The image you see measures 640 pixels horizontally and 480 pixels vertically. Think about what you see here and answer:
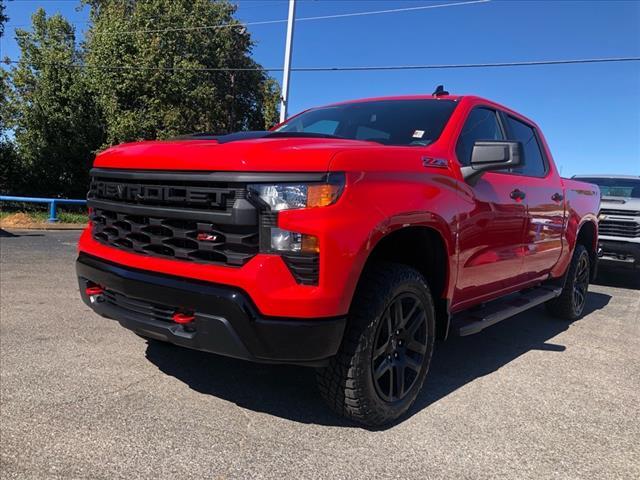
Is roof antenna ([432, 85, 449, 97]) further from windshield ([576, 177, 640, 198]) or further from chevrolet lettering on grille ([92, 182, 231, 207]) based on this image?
windshield ([576, 177, 640, 198])

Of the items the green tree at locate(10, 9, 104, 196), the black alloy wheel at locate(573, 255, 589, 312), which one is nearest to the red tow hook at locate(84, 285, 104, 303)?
the black alloy wheel at locate(573, 255, 589, 312)

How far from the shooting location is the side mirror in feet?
10.5

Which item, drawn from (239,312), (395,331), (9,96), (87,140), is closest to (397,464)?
(395,331)

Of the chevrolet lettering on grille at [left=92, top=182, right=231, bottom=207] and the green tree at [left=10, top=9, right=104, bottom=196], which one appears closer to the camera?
the chevrolet lettering on grille at [left=92, top=182, right=231, bottom=207]

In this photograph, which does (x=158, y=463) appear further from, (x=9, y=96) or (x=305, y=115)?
(x=9, y=96)

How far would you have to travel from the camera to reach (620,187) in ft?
30.5

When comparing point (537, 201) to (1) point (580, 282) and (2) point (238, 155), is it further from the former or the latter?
(2) point (238, 155)

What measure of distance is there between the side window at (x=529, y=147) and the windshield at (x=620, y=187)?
4.95 meters

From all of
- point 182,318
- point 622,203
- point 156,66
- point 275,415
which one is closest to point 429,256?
point 275,415

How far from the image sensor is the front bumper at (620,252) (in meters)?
8.09

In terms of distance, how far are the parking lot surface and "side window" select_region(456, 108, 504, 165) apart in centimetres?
160

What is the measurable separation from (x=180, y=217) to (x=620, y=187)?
899cm

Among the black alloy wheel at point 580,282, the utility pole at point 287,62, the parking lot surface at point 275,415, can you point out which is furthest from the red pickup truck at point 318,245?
the utility pole at point 287,62

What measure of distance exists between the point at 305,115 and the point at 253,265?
2419mm
